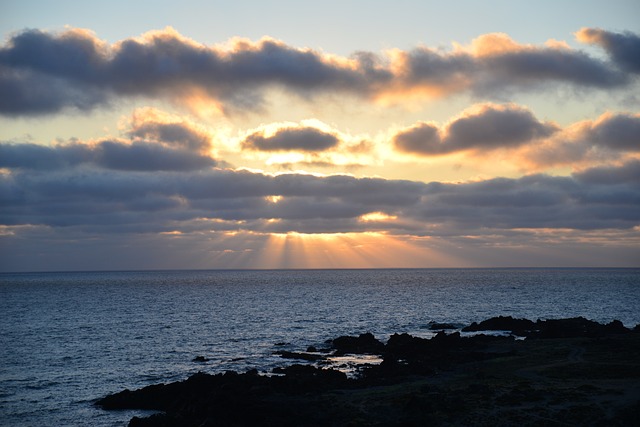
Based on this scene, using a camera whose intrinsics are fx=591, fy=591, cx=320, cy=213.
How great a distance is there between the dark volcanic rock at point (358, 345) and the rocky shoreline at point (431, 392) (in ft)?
14.0

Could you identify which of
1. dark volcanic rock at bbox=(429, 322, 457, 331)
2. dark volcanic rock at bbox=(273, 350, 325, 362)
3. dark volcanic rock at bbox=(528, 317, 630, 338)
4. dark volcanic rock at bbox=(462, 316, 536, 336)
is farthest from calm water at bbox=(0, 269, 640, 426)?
dark volcanic rock at bbox=(528, 317, 630, 338)

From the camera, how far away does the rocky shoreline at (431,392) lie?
42.5 m

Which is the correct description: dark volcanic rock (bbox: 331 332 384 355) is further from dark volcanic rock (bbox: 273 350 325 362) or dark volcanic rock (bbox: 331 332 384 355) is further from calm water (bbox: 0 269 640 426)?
calm water (bbox: 0 269 640 426)

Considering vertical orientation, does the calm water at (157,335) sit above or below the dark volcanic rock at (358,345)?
below

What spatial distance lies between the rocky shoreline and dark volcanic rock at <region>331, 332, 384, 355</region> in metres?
4.26

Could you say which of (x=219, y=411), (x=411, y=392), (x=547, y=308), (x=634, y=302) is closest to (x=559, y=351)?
(x=411, y=392)

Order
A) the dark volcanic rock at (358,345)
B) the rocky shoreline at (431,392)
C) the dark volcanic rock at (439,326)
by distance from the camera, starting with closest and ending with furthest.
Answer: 1. the rocky shoreline at (431,392)
2. the dark volcanic rock at (358,345)
3. the dark volcanic rock at (439,326)

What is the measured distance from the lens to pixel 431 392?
49344mm

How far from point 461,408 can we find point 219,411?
703 inches

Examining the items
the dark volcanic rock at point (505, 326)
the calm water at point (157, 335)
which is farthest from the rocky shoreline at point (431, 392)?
the dark volcanic rock at point (505, 326)

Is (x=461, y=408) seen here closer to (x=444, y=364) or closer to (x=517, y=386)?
(x=517, y=386)

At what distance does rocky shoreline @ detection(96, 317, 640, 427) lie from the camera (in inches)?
1675

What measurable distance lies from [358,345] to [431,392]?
34009 mm

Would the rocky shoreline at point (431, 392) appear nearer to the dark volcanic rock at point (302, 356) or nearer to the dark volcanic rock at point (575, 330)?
the dark volcanic rock at point (302, 356)
